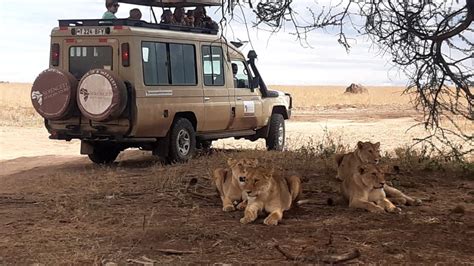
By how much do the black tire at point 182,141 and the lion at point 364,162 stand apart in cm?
447

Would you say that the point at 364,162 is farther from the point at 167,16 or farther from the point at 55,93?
the point at 167,16

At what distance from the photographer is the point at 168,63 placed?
13.4 m

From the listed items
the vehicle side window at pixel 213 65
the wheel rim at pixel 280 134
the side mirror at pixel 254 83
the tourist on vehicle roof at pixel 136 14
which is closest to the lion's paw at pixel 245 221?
the vehicle side window at pixel 213 65

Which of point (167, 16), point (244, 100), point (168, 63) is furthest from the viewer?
point (244, 100)

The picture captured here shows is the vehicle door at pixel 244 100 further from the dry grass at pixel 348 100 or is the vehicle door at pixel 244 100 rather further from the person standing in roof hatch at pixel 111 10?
the dry grass at pixel 348 100

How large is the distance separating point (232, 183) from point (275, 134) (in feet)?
28.7

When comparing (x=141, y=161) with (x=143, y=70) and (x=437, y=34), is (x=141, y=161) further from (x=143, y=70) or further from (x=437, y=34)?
(x=437, y=34)

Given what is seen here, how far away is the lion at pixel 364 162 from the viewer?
8.37 metres

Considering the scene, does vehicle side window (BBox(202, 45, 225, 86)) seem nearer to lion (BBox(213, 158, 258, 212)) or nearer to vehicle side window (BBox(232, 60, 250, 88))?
vehicle side window (BBox(232, 60, 250, 88))

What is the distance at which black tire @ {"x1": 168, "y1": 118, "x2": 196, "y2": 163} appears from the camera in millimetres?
13453

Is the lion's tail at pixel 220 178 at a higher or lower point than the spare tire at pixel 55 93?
lower

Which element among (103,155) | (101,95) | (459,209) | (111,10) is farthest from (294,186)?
(111,10)

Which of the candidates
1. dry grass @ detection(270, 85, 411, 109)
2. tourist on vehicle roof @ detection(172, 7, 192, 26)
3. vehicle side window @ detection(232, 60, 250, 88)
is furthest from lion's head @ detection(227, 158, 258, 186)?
dry grass @ detection(270, 85, 411, 109)

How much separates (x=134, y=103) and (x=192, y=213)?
4.83 meters
